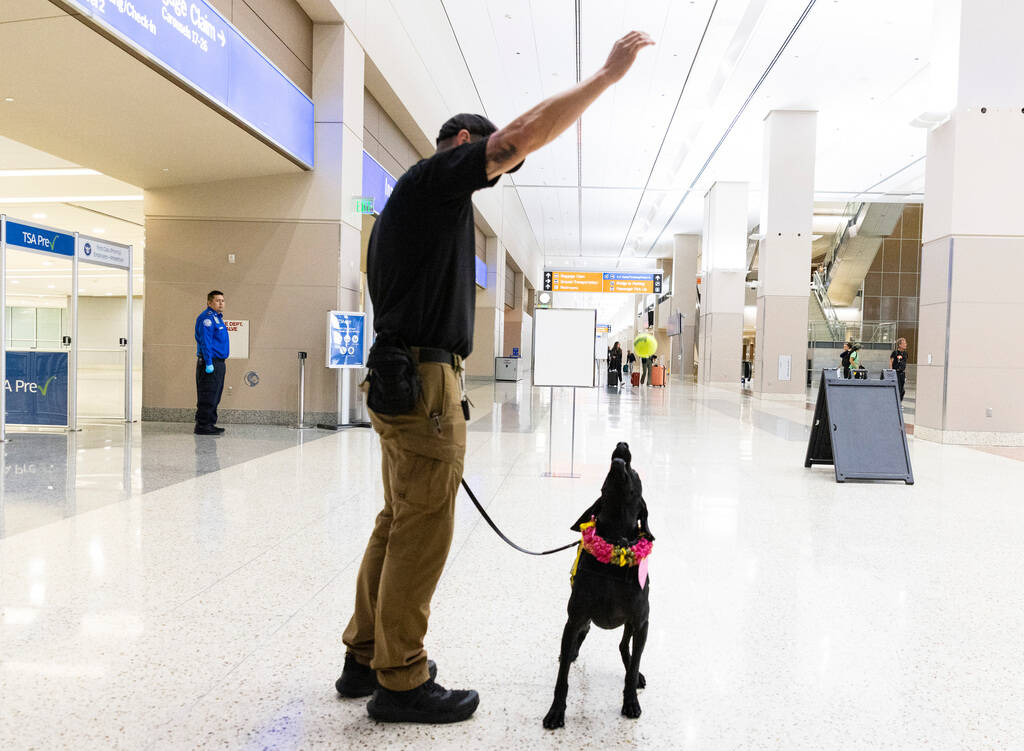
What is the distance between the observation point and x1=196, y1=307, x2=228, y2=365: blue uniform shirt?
905 cm

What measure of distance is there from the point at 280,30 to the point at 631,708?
911 cm

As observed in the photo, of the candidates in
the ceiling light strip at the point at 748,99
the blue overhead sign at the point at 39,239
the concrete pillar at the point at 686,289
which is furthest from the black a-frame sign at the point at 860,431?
the concrete pillar at the point at 686,289

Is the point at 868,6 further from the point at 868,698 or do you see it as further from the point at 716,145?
the point at 868,698

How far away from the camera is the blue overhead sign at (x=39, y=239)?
8.68 meters

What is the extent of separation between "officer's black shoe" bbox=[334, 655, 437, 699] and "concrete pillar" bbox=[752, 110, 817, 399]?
18.8 meters

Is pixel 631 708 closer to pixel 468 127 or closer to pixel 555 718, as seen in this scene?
pixel 555 718

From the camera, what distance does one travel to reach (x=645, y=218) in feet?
107

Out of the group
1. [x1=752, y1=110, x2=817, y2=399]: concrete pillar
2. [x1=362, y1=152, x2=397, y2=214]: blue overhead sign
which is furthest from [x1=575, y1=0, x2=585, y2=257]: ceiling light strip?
[x1=752, y1=110, x2=817, y2=399]: concrete pillar

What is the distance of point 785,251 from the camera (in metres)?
19.3

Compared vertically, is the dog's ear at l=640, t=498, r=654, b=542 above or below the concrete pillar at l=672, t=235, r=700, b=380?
below

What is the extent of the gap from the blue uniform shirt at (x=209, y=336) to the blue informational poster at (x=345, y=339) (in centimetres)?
132

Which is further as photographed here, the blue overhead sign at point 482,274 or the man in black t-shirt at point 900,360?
the blue overhead sign at point 482,274

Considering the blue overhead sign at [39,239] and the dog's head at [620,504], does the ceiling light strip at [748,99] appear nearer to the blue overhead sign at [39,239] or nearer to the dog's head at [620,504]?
the blue overhead sign at [39,239]

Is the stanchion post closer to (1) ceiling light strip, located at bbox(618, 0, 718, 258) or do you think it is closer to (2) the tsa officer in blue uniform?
(2) the tsa officer in blue uniform
